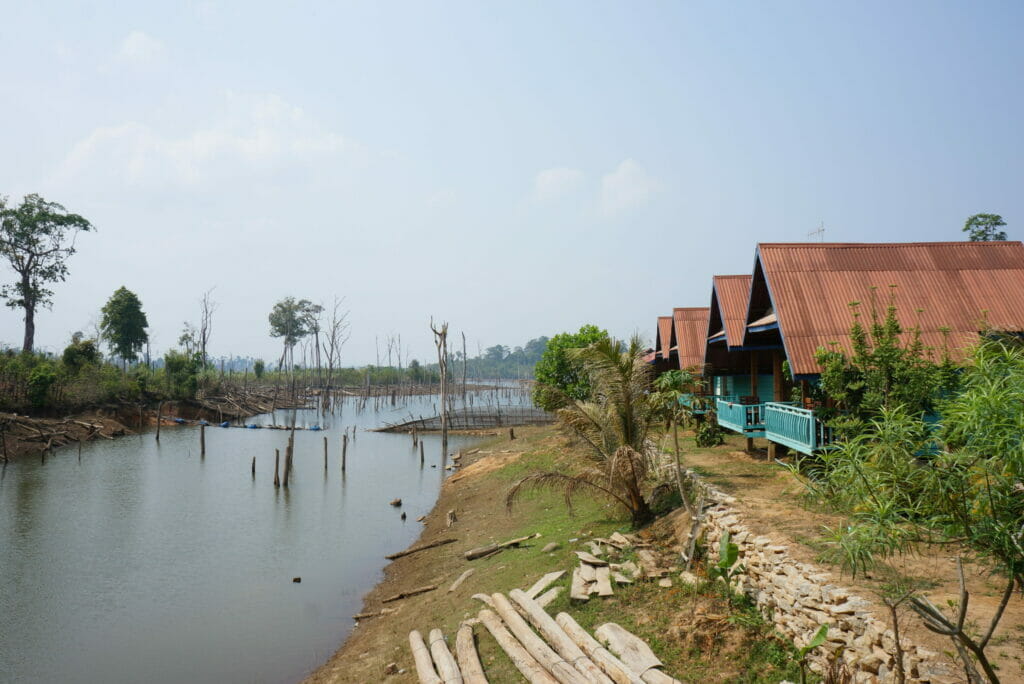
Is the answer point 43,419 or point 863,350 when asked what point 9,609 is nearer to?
point 863,350

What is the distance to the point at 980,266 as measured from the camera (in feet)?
50.0

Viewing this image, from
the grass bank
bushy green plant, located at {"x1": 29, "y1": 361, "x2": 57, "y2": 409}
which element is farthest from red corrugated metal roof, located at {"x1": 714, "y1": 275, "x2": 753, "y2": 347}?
bushy green plant, located at {"x1": 29, "y1": 361, "x2": 57, "y2": 409}

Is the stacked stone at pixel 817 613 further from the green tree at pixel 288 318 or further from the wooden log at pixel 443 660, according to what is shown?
the green tree at pixel 288 318

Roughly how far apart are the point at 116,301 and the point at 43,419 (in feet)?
78.8

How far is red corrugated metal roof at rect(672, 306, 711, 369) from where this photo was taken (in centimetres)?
2527

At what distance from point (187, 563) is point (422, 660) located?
11.1 m

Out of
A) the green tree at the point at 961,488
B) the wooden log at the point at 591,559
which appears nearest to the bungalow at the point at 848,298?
the wooden log at the point at 591,559

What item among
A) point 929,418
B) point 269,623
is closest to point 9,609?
point 269,623

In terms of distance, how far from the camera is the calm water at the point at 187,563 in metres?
12.1

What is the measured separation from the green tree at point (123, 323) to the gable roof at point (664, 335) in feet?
181

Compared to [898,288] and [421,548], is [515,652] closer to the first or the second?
[421,548]

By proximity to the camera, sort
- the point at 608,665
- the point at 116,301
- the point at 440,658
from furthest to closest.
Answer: the point at 116,301 < the point at 440,658 < the point at 608,665

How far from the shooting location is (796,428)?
13.0 meters

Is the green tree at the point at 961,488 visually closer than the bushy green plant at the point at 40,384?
Yes
